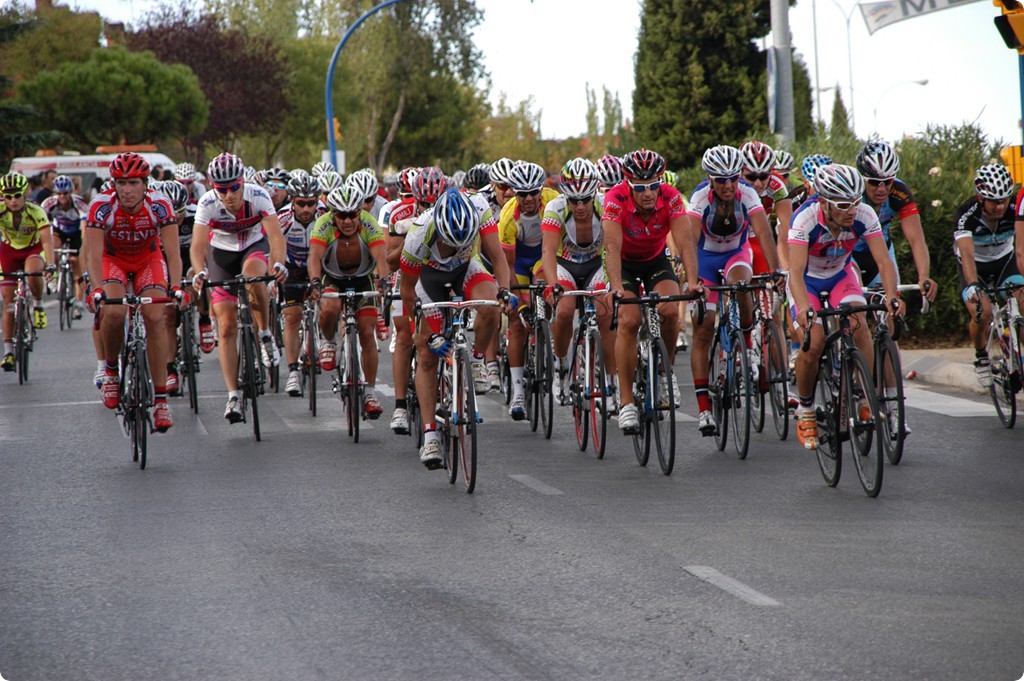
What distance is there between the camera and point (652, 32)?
37750mm

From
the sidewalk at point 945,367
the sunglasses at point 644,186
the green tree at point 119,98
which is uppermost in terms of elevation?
the green tree at point 119,98

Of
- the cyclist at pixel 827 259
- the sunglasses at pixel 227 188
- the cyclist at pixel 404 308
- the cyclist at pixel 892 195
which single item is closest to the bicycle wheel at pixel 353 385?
the cyclist at pixel 404 308

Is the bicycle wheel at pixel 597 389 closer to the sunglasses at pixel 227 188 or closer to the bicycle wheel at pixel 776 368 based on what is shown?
the bicycle wheel at pixel 776 368

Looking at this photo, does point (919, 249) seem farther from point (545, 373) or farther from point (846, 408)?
point (545, 373)

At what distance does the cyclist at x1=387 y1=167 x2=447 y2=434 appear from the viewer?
9805 millimetres

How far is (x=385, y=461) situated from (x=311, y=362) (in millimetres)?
2612

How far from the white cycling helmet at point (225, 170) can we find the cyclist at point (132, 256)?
1257 millimetres

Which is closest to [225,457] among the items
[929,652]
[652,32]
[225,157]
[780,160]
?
[225,157]

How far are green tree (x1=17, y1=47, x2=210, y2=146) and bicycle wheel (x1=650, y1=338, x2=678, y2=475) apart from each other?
53239 mm

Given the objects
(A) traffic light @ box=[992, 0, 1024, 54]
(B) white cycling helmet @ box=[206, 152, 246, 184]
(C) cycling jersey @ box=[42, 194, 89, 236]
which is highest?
(A) traffic light @ box=[992, 0, 1024, 54]

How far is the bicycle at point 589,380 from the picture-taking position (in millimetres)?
10078

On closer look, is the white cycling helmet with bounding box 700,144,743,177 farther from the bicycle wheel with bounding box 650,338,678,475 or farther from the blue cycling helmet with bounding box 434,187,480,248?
the blue cycling helmet with bounding box 434,187,480,248

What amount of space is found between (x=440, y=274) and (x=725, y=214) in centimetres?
240

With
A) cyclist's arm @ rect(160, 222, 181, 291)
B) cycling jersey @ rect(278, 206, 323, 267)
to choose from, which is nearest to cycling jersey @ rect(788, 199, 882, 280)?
cyclist's arm @ rect(160, 222, 181, 291)
